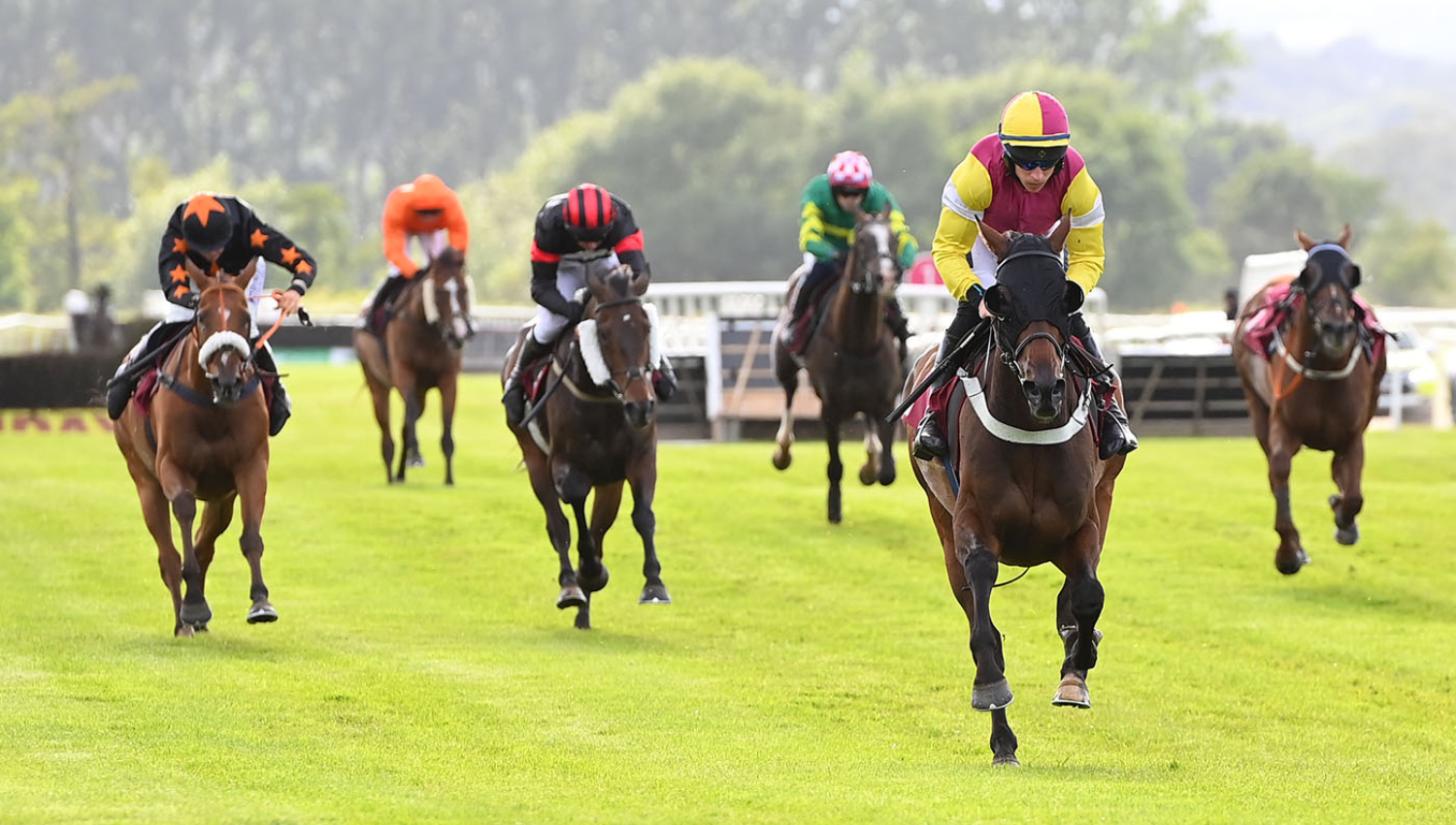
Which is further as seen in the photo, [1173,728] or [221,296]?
[221,296]

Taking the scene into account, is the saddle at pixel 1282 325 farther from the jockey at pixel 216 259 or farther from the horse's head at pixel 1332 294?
the jockey at pixel 216 259

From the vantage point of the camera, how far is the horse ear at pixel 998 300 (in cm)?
859

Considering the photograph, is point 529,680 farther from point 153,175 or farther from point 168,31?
point 168,31

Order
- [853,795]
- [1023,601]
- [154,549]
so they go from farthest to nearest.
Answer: [154,549]
[1023,601]
[853,795]

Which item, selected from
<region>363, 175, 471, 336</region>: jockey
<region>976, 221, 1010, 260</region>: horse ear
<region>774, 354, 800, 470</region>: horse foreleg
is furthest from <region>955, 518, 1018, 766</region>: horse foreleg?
<region>363, 175, 471, 336</region>: jockey

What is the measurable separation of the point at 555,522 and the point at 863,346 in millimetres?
4466

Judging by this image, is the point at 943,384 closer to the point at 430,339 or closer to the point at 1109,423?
the point at 1109,423

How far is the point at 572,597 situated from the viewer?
13.4 metres

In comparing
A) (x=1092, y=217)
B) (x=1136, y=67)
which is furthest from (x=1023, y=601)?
(x=1136, y=67)

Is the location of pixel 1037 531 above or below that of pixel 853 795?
above

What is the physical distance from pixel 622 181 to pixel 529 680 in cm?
8190

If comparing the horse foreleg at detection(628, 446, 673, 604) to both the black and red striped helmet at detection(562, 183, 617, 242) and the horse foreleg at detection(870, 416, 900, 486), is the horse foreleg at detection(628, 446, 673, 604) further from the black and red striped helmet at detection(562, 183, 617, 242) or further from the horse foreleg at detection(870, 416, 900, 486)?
the horse foreleg at detection(870, 416, 900, 486)

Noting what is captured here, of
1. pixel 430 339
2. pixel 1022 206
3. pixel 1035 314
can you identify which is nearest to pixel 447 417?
pixel 430 339

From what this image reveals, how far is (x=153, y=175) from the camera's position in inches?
3711
